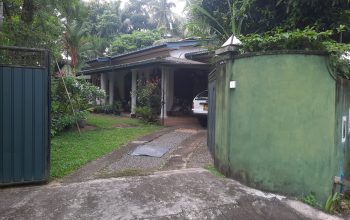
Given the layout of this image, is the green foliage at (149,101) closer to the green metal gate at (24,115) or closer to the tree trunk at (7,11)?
the tree trunk at (7,11)

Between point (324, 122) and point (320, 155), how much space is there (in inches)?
20.0

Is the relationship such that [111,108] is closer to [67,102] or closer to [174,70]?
[174,70]

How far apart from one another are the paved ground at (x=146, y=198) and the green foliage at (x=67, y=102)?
15.6ft

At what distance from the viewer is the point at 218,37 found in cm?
1078

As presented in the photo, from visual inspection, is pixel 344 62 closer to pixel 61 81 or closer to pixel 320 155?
pixel 320 155

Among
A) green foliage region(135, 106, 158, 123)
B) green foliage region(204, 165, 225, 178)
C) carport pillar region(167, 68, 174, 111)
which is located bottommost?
green foliage region(204, 165, 225, 178)

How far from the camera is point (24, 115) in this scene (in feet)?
16.9

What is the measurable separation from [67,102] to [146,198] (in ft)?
25.1

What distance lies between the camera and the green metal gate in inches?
199

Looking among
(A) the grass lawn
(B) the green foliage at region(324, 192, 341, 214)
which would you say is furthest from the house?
(B) the green foliage at region(324, 192, 341, 214)

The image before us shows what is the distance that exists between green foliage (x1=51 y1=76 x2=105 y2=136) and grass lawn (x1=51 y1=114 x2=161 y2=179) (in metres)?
0.42

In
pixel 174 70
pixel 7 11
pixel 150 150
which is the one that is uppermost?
pixel 7 11

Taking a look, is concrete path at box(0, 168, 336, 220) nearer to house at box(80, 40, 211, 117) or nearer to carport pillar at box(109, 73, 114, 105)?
house at box(80, 40, 211, 117)

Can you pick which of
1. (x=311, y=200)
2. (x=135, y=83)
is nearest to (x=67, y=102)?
(x=135, y=83)
